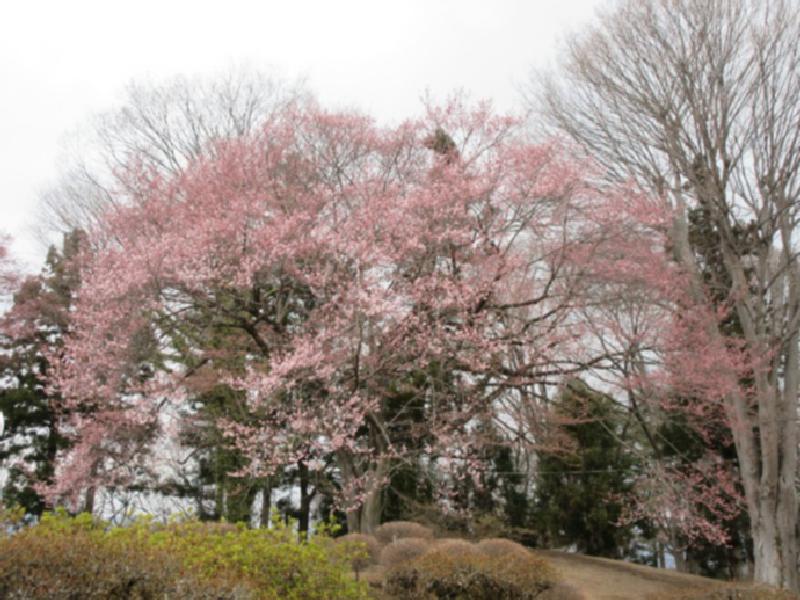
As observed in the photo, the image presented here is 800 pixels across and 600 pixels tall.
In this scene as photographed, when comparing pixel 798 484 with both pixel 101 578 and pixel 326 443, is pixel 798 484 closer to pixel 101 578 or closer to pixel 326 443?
pixel 326 443

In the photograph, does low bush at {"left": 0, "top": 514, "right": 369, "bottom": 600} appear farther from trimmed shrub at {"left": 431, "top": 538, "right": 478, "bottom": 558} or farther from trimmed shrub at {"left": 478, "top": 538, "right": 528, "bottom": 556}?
trimmed shrub at {"left": 478, "top": 538, "right": 528, "bottom": 556}

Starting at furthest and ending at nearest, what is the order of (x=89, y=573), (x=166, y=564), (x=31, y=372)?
1. (x=31, y=372)
2. (x=166, y=564)
3. (x=89, y=573)

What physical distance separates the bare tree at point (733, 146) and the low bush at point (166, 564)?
7176mm

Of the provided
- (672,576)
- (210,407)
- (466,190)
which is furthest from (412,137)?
(672,576)

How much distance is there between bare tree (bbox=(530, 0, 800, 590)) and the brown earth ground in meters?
1.59

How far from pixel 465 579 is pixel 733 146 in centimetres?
775

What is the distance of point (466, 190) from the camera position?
1098 cm

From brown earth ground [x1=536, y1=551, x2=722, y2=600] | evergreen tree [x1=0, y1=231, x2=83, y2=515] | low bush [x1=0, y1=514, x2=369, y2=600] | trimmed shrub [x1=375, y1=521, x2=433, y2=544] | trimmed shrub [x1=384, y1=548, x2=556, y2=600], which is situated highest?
evergreen tree [x1=0, y1=231, x2=83, y2=515]

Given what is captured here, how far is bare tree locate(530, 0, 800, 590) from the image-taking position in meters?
10.3

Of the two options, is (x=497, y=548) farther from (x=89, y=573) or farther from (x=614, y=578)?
(x=89, y=573)

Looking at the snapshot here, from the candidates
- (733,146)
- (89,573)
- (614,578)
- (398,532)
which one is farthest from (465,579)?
(733,146)

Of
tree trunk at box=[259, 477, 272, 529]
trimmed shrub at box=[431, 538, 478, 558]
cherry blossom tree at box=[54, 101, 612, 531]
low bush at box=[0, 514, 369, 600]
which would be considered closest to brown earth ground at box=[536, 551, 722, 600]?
trimmed shrub at box=[431, 538, 478, 558]

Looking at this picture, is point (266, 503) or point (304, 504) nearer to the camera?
point (266, 503)

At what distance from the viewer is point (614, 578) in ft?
37.1
